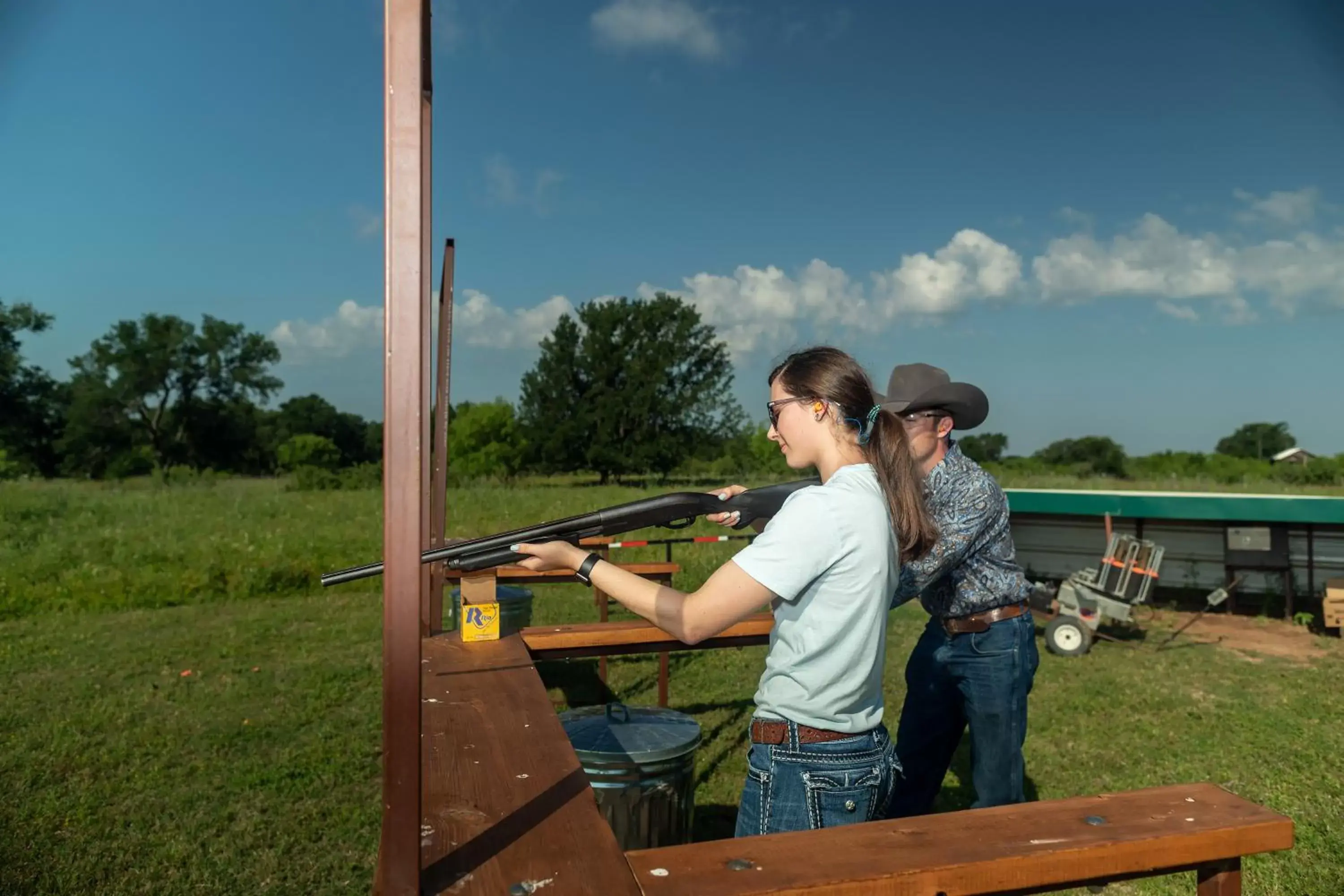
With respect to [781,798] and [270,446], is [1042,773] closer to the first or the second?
[781,798]

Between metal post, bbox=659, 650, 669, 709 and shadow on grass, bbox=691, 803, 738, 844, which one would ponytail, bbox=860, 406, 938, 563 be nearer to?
shadow on grass, bbox=691, 803, 738, 844

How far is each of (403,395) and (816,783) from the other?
1.40m

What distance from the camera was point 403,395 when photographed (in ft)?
4.60

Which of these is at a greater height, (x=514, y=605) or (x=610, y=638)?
(x=610, y=638)

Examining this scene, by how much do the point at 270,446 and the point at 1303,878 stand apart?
47477mm

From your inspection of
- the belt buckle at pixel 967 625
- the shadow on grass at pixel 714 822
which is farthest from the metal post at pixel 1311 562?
the belt buckle at pixel 967 625

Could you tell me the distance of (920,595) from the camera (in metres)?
3.55

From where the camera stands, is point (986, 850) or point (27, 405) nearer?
point (986, 850)

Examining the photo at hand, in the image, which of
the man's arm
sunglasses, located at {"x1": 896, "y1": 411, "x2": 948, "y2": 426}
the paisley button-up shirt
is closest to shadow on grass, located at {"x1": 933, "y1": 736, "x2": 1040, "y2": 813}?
the paisley button-up shirt

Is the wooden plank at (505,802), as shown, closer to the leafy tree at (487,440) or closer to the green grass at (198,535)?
the green grass at (198,535)

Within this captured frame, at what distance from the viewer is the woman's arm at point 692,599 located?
1.97 meters

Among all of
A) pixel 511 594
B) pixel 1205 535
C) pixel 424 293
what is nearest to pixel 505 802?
pixel 424 293

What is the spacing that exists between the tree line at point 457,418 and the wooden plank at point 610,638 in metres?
22.3

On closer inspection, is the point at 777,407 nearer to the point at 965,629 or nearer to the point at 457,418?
the point at 965,629
